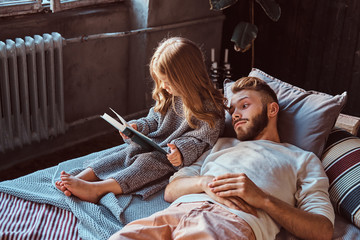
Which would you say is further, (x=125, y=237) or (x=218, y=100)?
(x=218, y=100)

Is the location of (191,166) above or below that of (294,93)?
below

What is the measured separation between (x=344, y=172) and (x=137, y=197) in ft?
2.58

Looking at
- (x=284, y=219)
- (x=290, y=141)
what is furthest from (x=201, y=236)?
(x=290, y=141)

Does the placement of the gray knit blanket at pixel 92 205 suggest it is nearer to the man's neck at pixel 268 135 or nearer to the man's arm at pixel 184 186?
the man's arm at pixel 184 186

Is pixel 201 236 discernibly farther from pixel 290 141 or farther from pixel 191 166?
pixel 290 141

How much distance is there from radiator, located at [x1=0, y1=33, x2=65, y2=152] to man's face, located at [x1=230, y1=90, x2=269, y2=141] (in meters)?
1.30

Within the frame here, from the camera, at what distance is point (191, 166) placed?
176 cm

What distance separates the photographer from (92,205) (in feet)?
5.24

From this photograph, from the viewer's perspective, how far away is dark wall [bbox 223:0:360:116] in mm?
2984

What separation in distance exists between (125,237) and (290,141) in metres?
0.81

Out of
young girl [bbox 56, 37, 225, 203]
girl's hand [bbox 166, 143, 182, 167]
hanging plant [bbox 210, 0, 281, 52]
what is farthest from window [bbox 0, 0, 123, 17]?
girl's hand [bbox 166, 143, 182, 167]

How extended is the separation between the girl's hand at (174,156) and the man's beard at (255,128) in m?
0.25

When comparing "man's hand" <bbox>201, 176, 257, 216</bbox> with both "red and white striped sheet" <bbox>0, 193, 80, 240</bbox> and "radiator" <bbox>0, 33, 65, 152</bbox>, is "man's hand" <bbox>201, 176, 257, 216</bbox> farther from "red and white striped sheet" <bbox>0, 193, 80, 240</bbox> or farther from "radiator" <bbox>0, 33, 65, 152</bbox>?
"radiator" <bbox>0, 33, 65, 152</bbox>

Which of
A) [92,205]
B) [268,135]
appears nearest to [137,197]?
[92,205]
